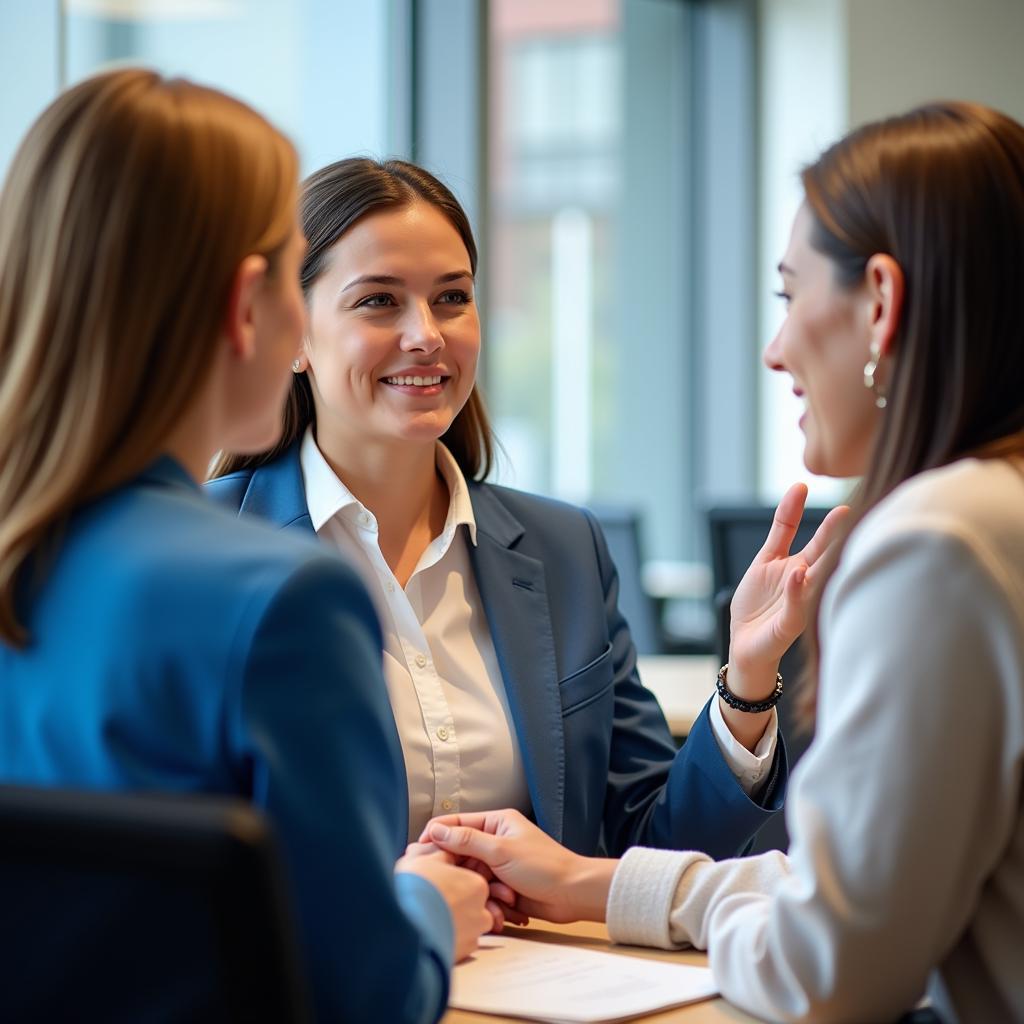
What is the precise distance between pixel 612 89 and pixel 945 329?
5.30 meters

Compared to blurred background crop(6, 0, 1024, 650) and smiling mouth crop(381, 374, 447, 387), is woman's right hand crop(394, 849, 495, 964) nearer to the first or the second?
smiling mouth crop(381, 374, 447, 387)

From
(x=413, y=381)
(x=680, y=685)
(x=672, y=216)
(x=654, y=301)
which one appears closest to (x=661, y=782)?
(x=413, y=381)

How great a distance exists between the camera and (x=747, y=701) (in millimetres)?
1731

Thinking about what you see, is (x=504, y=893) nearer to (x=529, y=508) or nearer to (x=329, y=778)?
(x=329, y=778)

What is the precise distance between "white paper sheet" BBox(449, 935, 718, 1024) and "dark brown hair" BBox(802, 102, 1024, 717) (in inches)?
16.3

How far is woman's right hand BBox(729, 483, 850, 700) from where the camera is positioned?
1.71 metres

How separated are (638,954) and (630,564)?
2870mm

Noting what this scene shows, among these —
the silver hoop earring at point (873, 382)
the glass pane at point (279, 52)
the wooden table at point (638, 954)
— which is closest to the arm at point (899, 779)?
→ the wooden table at point (638, 954)

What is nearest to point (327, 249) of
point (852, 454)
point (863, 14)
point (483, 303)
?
point (852, 454)

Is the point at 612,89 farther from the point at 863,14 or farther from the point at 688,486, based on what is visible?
the point at 688,486

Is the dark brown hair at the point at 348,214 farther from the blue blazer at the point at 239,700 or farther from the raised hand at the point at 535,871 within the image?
the blue blazer at the point at 239,700

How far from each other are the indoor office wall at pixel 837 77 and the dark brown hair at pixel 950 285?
4293mm

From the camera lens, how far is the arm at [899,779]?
977 millimetres

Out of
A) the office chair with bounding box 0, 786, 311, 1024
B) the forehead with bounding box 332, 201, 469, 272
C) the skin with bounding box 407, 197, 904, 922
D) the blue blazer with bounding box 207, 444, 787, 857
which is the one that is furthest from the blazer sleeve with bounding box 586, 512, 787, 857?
the office chair with bounding box 0, 786, 311, 1024
